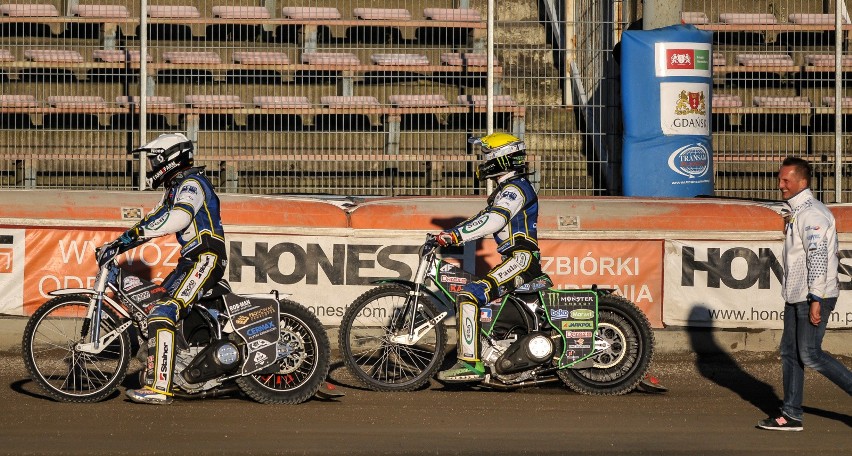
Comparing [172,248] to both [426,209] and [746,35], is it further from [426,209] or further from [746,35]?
[746,35]

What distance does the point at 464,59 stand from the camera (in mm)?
13633

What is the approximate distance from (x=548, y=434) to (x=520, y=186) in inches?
89.4

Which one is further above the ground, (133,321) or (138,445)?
(133,321)

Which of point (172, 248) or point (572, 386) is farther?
point (172, 248)

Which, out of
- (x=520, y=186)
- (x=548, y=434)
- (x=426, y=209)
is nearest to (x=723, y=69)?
(x=426, y=209)

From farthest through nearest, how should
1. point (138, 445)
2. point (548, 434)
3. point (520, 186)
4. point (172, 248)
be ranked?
point (172, 248)
point (520, 186)
point (548, 434)
point (138, 445)

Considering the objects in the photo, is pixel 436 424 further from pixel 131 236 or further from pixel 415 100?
pixel 415 100

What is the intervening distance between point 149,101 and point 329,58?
204cm

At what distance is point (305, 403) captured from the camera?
28.4 ft

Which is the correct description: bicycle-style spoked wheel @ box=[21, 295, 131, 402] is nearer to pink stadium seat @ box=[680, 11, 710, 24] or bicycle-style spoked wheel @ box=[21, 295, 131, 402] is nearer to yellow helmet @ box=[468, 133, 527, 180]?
yellow helmet @ box=[468, 133, 527, 180]

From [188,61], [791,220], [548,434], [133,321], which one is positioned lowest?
[548,434]

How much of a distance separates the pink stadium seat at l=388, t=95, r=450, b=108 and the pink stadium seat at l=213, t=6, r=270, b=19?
1.88 metres

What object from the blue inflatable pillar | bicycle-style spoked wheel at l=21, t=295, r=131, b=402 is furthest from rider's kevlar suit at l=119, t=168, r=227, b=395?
the blue inflatable pillar

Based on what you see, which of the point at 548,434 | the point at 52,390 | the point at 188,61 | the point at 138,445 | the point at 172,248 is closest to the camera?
the point at 138,445
